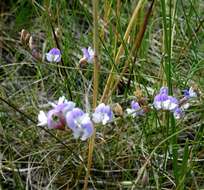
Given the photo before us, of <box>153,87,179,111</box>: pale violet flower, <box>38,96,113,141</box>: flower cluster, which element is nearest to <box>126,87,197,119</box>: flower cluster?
<box>153,87,179,111</box>: pale violet flower

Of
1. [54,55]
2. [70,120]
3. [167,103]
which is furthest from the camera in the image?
[54,55]

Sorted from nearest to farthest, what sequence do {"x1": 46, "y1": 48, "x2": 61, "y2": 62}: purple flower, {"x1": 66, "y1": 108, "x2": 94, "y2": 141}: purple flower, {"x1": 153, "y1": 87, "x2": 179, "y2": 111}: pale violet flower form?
{"x1": 66, "y1": 108, "x2": 94, "y2": 141}: purple flower < {"x1": 153, "y1": 87, "x2": 179, "y2": 111}: pale violet flower < {"x1": 46, "y1": 48, "x2": 61, "y2": 62}: purple flower

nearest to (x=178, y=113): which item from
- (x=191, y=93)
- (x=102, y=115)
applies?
(x=191, y=93)

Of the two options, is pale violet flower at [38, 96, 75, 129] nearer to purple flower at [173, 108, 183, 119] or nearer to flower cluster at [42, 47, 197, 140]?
flower cluster at [42, 47, 197, 140]

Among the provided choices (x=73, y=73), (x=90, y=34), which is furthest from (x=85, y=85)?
(x=90, y=34)

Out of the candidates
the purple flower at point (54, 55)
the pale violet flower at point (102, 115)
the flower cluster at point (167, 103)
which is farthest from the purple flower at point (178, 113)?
the purple flower at point (54, 55)

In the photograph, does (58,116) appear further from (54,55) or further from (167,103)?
(54,55)

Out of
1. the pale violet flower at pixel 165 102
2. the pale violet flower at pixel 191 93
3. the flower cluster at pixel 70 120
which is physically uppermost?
the flower cluster at pixel 70 120

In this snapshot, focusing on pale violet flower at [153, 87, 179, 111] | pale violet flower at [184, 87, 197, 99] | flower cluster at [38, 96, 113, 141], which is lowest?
pale violet flower at [184, 87, 197, 99]

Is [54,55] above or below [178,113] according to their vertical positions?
above

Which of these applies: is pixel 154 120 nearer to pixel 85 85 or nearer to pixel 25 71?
pixel 85 85

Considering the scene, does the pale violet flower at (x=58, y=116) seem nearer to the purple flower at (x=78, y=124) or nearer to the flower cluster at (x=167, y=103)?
the purple flower at (x=78, y=124)
